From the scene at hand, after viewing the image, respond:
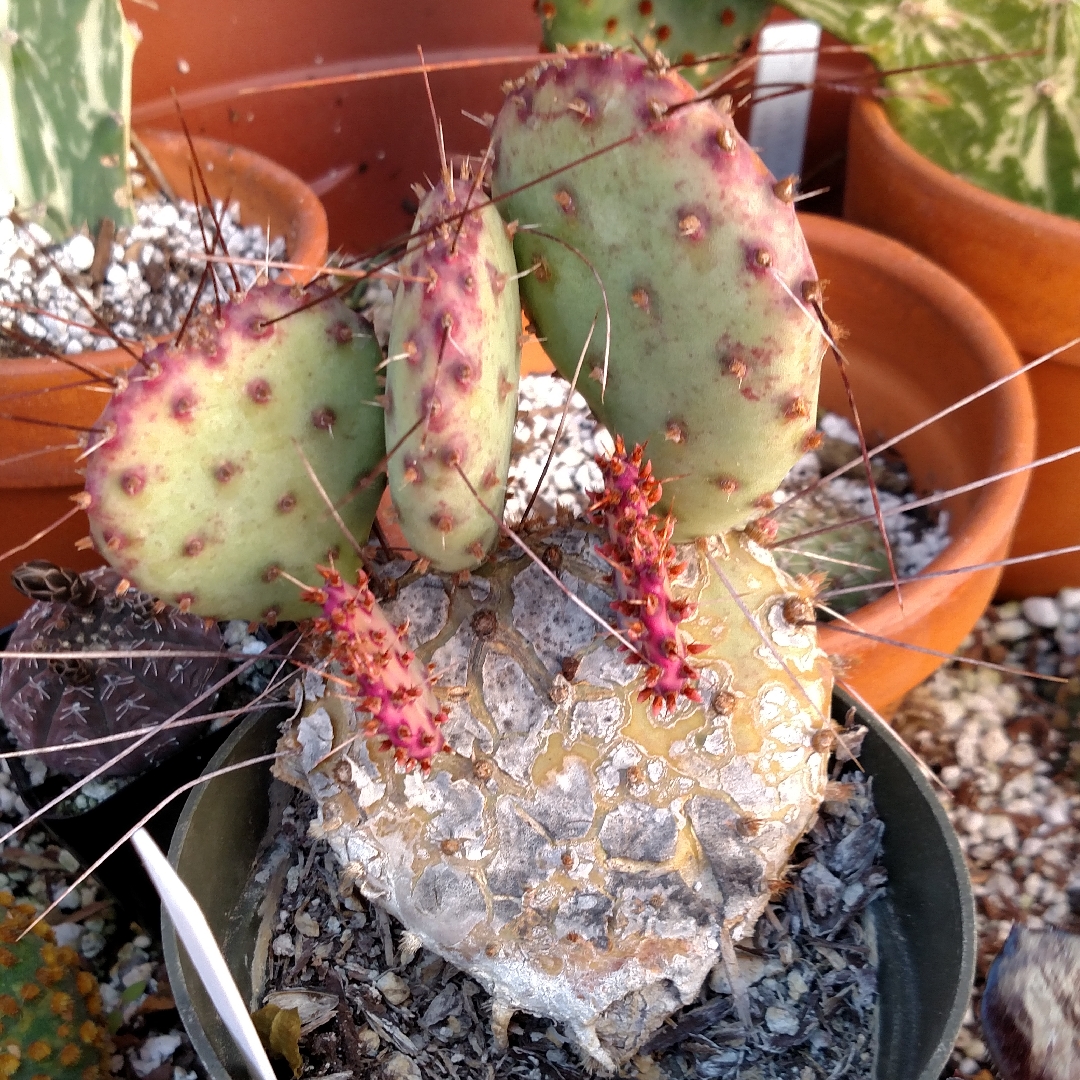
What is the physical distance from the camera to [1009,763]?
3.59ft

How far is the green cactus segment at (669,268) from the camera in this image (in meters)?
0.48

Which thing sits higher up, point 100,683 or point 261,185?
point 261,185

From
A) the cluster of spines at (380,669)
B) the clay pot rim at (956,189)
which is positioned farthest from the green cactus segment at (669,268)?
the clay pot rim at (956,189)

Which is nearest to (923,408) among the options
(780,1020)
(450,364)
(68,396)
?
(780,1020)

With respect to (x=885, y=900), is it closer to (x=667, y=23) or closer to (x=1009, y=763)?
(x=1009, y=763)

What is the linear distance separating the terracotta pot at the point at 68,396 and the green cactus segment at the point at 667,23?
14.3 inches

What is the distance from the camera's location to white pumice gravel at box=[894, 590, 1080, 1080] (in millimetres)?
979

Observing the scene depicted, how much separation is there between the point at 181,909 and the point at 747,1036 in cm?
42

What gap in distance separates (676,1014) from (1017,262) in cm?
86

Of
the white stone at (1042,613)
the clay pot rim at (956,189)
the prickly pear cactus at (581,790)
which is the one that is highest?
the clay pot rim at (956,189)

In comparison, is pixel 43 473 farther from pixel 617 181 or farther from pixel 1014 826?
pixel 1014 826

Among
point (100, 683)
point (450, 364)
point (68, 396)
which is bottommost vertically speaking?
point (100, 683)

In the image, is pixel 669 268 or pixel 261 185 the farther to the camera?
pixel 261 185

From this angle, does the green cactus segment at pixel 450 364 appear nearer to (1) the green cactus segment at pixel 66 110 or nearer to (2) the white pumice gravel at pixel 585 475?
(2) the white pumice gravel at pixel 585 475
